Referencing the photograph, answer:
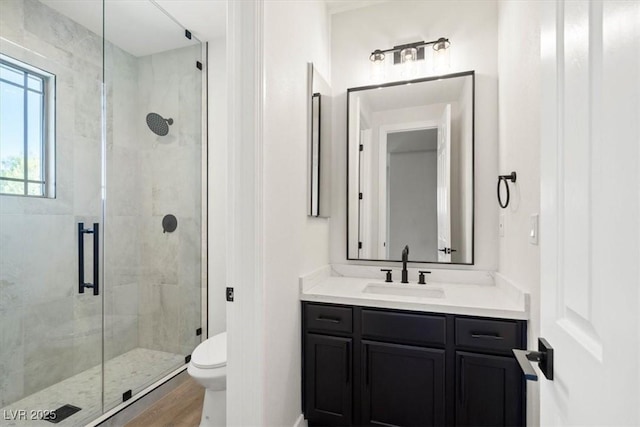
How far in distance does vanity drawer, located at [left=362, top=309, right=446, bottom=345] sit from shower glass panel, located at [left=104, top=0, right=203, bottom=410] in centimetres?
170

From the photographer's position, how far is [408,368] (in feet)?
5.26

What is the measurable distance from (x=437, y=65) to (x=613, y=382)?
2.19 m

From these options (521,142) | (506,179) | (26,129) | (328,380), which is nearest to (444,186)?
(506,179)

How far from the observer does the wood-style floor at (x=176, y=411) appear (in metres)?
1.95

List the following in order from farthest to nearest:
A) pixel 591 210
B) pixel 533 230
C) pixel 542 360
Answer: pixel 533 230, pixel 542 360, pixel 591 210

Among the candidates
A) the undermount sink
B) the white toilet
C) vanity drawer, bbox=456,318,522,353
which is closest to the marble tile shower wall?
the white toilet

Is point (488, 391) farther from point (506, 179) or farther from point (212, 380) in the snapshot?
point (212, 380)

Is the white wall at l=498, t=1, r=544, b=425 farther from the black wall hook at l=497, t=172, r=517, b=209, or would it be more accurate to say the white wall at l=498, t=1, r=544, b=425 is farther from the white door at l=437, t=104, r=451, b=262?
the white door at l=437, t=104, r=451, b=262

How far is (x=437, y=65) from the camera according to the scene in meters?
2.16

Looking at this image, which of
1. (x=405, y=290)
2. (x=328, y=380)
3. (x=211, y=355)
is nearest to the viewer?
Result: (x=328, y=380)

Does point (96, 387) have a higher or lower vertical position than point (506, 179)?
lower

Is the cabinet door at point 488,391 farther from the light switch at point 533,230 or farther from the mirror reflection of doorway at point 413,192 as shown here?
the mirror reflection of doorway at point 413,192

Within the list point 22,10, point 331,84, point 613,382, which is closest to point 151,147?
point 22,10

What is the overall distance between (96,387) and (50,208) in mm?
1288
